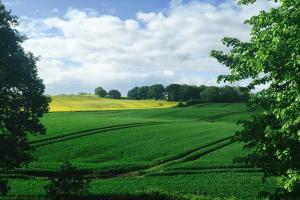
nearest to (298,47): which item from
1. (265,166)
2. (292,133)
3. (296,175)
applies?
(292,133)

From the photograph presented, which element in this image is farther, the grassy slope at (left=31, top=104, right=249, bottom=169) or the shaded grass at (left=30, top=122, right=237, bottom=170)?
the grassy slope at (left=31, top=104, right=249, bottom=169)

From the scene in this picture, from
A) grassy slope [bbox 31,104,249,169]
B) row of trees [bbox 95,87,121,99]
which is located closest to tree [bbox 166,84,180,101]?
row of trees [bbox 95,87,121,99]

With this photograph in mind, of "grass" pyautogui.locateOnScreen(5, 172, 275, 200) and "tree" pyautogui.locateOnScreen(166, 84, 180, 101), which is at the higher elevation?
"tree" pyautogui.locateOnScreen(166, 84, 180, 101)

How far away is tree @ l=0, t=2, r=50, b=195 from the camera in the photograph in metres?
28.2

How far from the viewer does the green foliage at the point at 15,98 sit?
28.2 metres

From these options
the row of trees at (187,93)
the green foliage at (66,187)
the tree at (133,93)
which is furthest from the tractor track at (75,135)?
the tree at (133,93)

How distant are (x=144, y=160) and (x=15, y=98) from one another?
24949 mm

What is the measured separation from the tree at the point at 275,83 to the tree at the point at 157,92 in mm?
164756

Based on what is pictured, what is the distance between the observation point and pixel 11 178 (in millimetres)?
41719

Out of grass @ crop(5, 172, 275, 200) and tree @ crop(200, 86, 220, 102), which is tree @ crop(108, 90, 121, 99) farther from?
grass @ crop(5, 172, 275, 200)

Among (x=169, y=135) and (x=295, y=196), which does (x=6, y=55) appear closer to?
(x=295, y=196)

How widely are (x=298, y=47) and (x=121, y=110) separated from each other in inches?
4226

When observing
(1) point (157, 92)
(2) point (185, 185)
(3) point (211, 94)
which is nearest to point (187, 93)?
(3) point (211, 94)

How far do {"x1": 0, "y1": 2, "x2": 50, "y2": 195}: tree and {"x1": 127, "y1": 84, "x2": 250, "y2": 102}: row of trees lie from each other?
353 ft
